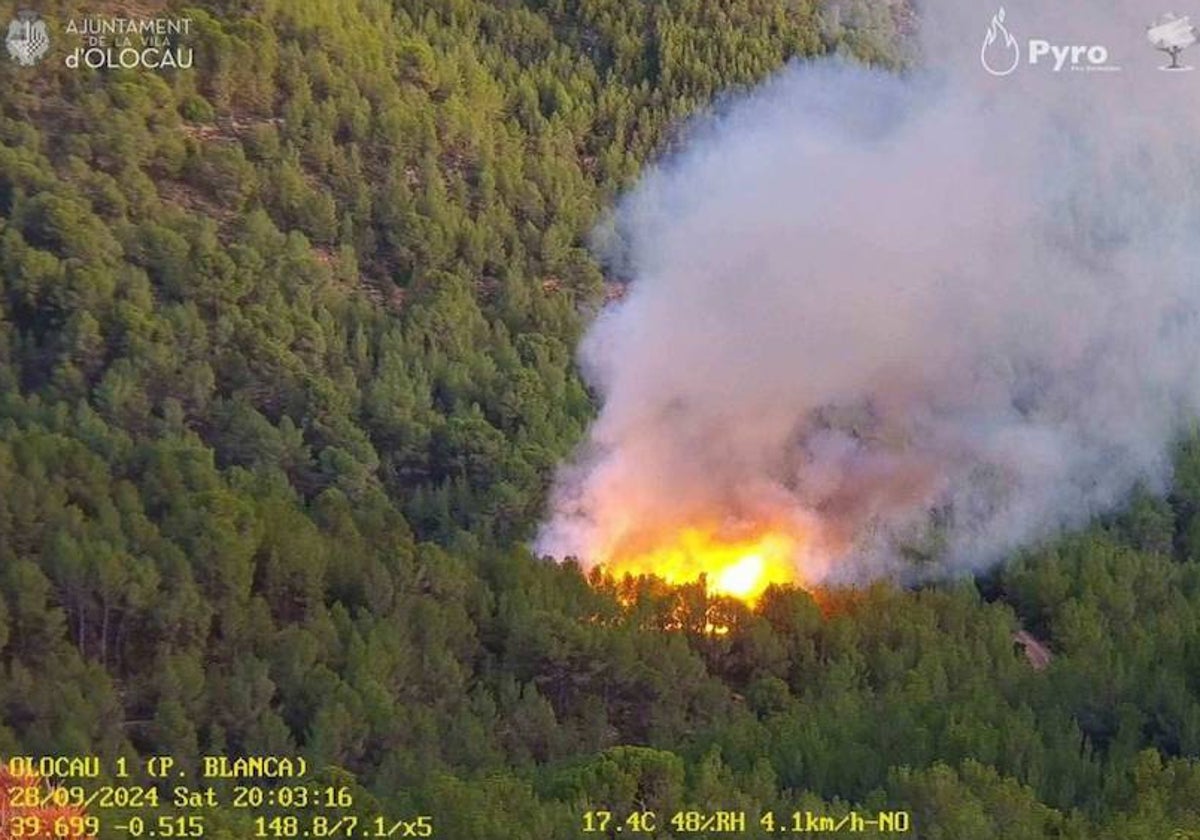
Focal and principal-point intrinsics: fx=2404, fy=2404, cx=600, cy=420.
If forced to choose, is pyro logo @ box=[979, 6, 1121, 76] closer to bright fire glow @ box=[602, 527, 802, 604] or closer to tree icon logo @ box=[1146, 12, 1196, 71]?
tree icon logo @ box=[1146, 12, 1196, 71]

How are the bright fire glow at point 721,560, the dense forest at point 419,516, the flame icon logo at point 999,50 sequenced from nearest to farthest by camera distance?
the dense forest at point 419,516
the bright fire glow at point 721,560
the flame icon logo at point 999,50

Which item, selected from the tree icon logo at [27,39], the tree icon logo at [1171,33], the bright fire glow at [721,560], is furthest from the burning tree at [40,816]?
the tree icon logo at [1171,33]

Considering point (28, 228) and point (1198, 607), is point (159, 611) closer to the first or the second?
point (28, 228)

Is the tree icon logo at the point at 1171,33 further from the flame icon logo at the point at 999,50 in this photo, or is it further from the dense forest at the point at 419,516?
the dense forest at the point at 419,516

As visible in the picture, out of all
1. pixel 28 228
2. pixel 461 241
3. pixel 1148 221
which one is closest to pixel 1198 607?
pixel 461 241
